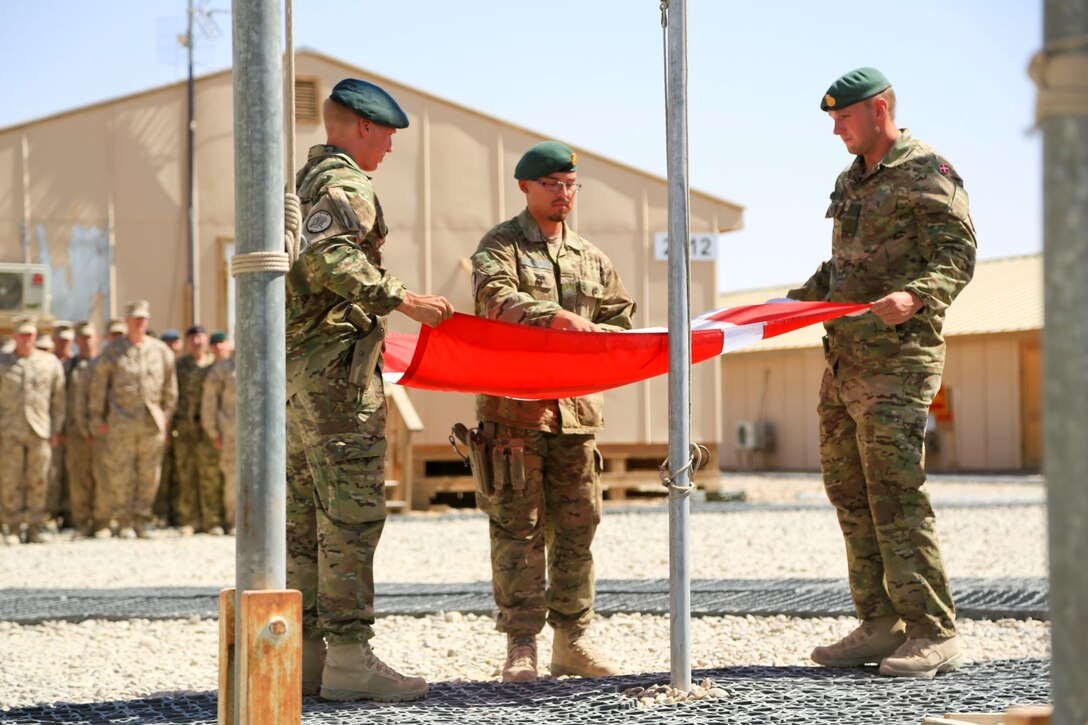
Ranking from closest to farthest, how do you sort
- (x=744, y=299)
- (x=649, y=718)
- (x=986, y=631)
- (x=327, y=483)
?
1. (x=649, y=718)
2. (x=327, y=483)
3. (x=986, y=631)
4. (x=744, y=299)

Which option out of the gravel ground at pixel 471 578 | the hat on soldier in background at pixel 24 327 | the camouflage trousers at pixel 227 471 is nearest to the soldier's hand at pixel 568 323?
the gravel ground at pixel 471 578

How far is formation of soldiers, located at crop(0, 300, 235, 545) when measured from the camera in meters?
13.6

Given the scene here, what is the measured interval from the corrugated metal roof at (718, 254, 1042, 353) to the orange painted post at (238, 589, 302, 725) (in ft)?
69.4

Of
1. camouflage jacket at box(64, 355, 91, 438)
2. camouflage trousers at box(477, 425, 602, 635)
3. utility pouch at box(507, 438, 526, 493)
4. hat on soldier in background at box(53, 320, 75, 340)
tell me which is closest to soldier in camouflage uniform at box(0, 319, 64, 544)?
camouflage jacket at box(64, 355, 91, 438)

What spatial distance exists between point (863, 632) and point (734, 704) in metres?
1.02

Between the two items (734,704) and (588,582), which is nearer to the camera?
(734,704)

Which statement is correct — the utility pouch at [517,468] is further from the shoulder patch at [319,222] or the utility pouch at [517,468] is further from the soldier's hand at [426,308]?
the shoulder patch at [319,222]

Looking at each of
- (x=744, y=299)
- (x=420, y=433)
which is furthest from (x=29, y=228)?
(x=744, y=299)

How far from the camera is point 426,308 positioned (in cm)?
452

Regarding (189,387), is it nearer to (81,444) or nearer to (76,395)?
(76,395)

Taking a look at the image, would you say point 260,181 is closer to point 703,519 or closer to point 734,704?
point 734,704

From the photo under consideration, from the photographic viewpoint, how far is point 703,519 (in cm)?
1403

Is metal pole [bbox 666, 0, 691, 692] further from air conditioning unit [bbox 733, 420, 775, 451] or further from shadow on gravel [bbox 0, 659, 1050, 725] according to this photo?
air conditioning unit [bbox 733, 420, 775, 451]

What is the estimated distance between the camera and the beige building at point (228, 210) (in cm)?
1577
